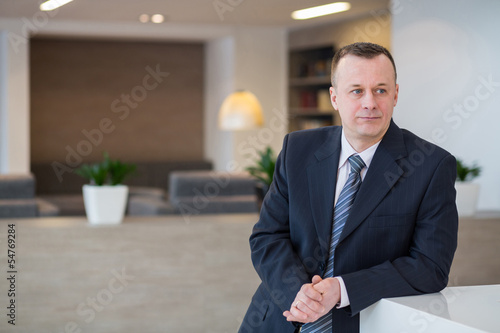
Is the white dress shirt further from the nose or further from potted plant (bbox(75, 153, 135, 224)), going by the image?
potted plant (bbox(75, 153, 135, 224))

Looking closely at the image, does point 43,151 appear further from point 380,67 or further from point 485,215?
point 380,67

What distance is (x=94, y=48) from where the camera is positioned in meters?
9.91

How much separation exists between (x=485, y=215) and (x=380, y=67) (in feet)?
10.9

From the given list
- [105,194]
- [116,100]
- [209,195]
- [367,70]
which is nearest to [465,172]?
[209,195]

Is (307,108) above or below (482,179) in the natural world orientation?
above

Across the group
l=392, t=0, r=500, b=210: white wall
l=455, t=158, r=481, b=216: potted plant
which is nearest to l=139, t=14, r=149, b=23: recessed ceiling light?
l=392, t=0, r=500, b=210: white wall

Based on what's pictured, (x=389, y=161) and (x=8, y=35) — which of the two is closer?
(x=389, y=161)

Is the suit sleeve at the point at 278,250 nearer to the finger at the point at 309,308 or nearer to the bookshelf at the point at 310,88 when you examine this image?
the finger at the point at 309,308

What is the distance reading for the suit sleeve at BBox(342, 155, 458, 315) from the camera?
1449mm

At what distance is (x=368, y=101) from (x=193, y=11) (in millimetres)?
6495

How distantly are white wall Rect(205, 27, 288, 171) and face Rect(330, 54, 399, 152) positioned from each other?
738cm

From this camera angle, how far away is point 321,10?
7492 millimetres

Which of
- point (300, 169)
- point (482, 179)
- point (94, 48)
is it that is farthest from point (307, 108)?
point (300, 169)

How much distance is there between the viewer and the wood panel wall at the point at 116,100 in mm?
9719
